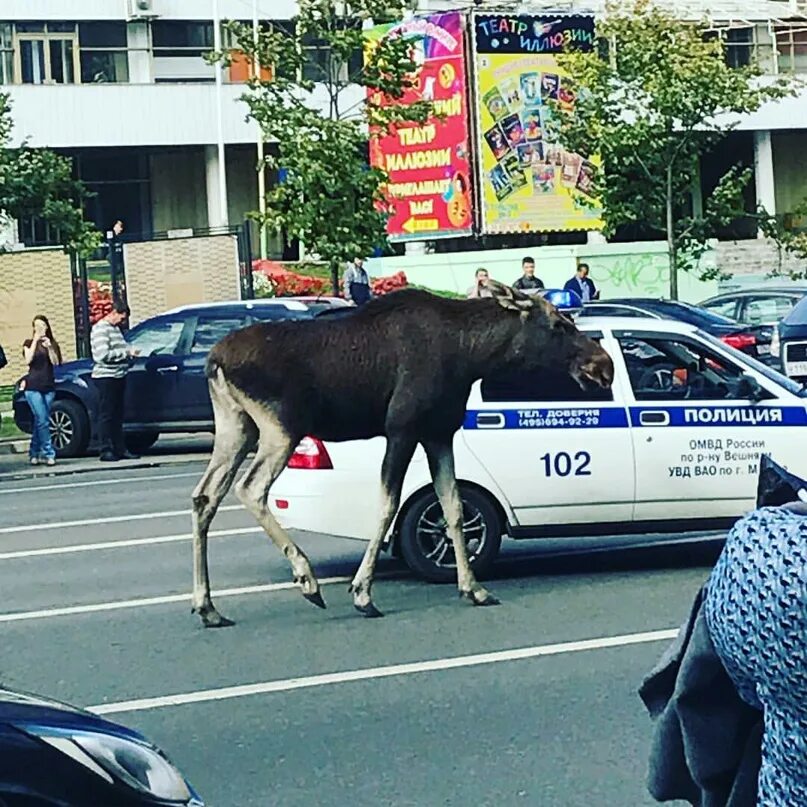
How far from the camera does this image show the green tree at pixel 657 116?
117ft

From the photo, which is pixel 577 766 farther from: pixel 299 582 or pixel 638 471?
pixel 638 471

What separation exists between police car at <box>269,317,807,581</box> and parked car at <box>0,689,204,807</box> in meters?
6.68

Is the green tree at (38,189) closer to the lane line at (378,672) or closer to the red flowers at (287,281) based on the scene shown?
the red flowers at (287,281)

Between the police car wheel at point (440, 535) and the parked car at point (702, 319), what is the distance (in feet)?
33.9

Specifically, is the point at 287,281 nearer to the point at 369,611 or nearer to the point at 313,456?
the point at 313,456

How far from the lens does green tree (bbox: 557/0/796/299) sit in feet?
117

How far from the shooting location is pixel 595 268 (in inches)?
1809

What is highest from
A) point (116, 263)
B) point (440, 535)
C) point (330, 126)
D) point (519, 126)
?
point (519, 126)

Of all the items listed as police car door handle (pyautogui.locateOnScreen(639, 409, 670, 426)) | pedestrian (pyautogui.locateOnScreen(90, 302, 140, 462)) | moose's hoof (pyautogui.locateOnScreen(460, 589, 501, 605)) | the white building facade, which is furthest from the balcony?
moose's hoof (pyautogui.locateOnScreen(460, 589, 501, 605))

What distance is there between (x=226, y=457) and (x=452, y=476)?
4.58 ft

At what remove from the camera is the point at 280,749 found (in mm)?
8117

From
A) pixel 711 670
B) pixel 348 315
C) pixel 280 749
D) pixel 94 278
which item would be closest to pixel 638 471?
pixel 348 315

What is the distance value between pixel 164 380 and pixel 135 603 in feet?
37.0

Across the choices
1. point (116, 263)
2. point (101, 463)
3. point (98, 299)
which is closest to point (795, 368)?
point (101, 463)
